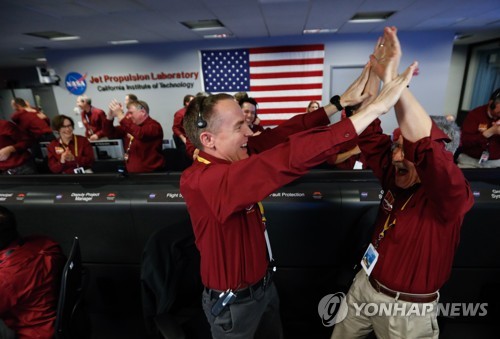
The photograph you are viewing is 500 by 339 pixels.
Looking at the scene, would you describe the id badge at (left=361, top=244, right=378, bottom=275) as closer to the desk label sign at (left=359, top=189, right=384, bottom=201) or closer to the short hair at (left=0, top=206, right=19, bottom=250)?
the desk label sign at (left=359, top=189, right=384, bottom=201)

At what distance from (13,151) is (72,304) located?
2854 mm

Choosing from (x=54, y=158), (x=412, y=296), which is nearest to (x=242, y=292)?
(x=412, y=296)

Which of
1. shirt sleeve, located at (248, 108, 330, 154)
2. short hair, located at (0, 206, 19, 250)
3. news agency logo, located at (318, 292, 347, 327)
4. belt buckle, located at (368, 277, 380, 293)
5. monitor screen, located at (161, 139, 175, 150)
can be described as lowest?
news agency logo, located at (318, 292, 347, 327)

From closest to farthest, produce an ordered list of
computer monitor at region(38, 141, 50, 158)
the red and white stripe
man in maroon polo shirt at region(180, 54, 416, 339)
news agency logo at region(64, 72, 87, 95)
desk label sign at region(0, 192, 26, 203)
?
1. man in maroon polo shirt at region(180, 54, 416, 339)
2. desk label sign at region(0, 192, 26, 203)
3. computer monitor at region(38, 141, 50, 158)
4. the red and white stripe
5. news agency logo at region(64, 72, 87, 95)

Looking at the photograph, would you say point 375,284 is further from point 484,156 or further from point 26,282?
point 484,156

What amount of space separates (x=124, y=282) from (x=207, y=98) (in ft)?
5.74

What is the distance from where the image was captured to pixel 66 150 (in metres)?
3.09

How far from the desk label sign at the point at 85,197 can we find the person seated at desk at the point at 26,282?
1.62 feet

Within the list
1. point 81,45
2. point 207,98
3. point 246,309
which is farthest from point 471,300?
point 81,45

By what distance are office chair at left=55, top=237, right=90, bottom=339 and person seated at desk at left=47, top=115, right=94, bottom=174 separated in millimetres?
2005

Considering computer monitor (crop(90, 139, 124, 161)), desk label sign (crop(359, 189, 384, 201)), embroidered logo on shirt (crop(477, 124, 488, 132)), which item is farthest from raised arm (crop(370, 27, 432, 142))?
computer monitor (crop(90, 139, 124, 161))

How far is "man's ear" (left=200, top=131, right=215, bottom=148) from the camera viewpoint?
0.98m

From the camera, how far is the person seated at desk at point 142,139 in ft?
9.78

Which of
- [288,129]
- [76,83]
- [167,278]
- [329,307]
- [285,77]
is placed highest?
[76,83]
